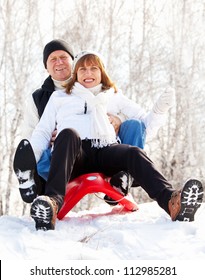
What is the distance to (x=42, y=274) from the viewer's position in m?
1.76

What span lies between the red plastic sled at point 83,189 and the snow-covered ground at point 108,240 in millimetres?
109

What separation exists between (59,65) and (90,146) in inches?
35.8

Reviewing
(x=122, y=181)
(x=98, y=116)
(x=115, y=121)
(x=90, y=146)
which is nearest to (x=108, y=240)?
(x=122, y=181)

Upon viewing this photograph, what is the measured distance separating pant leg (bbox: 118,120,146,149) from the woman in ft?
0.31

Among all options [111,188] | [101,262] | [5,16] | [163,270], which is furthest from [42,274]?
[5,16]

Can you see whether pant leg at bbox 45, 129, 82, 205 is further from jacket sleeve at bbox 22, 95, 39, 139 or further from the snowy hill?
jacket sleeve at bbox 22, 95, 39, 139

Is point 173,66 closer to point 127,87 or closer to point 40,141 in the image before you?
point 127,87

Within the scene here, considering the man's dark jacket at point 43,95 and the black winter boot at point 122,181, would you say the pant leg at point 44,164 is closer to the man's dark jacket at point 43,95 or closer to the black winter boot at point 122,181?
the black winter boot at point 122,181

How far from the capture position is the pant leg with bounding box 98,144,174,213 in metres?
2.35

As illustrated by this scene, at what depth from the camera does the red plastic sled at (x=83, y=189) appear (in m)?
2.65

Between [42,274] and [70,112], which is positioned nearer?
[42,274]

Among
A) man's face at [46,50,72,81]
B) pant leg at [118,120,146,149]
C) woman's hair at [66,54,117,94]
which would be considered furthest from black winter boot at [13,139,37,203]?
man's face at [46,50,72,81]

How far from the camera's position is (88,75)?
2.87 metres

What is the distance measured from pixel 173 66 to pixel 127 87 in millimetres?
1059
